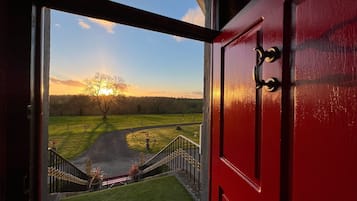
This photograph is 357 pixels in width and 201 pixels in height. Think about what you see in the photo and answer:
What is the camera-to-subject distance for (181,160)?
408 centimetres

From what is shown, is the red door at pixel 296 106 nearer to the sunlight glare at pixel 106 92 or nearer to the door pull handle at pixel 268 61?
the door pull handle at pixel 268 61

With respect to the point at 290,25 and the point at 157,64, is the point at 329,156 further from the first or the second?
the point at 157,64

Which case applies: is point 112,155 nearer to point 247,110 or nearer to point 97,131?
point 97,131

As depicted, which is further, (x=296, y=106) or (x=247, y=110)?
(x=247, y=110)

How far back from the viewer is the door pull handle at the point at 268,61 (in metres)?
0.60

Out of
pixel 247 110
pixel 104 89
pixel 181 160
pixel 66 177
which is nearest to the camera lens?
pixel 247 110

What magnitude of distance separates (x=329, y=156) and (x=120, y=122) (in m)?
3.48

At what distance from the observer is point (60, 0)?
74cm

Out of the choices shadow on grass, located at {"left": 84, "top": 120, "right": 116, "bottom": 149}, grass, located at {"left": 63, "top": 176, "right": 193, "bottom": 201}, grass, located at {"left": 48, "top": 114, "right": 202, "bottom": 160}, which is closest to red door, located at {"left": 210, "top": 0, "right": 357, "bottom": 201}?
grass, located at {"left": 48, "top": 114, "right": 202, "bottom": 160}

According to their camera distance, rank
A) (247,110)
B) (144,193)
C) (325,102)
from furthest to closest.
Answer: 1. (144,193)
2. (247,110)
3. (325,102)

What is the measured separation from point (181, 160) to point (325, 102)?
382 cm

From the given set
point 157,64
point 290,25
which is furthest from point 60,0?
point 157,64
